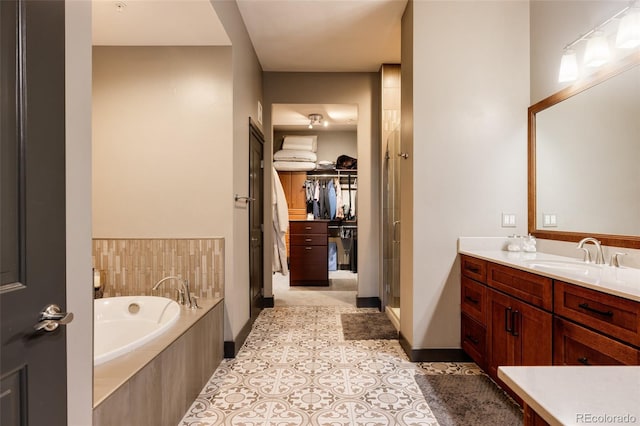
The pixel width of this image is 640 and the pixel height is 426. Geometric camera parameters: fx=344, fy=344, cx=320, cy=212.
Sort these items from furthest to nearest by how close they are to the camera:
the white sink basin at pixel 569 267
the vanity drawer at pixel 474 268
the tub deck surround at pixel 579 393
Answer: the vanity drawer at pixel 474 268
the white sink basin at pixel 569 267
the tub deck surround at pixel 579 393

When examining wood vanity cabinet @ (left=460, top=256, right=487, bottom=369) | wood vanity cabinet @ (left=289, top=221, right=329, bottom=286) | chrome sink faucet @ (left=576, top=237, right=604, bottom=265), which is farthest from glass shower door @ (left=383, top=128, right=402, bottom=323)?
chrome sink faucet @ (left=576, top=237, right=604, bottom=265)

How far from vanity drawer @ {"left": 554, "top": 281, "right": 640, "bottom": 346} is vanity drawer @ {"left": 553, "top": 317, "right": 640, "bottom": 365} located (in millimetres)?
33

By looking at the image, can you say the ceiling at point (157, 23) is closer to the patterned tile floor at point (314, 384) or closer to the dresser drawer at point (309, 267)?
the patterned tile floor at point (314, 384)

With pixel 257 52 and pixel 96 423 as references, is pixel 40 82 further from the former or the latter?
pixel 257 52

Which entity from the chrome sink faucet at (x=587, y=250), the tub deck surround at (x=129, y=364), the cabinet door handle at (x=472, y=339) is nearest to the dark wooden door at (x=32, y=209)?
the tub deck surround at (x=129, y=364)

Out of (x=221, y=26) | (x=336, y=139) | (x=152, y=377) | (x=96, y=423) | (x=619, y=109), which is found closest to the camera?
(x=96, y=423)

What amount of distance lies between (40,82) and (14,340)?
620 millimetres

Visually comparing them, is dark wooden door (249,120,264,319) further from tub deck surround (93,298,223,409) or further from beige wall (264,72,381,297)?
tub deck surround (93,298,223,409)

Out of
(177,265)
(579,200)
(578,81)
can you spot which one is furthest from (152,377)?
(578,81)

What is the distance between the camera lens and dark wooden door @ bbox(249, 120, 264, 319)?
3390 millimetres

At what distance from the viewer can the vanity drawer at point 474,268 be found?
2293 mm

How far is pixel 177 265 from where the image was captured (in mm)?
2727

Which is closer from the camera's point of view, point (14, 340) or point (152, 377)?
point (14, 340)

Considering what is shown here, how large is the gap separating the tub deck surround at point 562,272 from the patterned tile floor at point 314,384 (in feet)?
2.82
